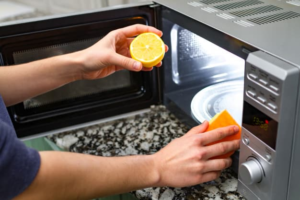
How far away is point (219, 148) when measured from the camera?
2.66ft

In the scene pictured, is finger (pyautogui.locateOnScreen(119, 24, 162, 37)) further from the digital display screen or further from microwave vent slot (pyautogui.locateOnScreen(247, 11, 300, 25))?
the digital display screen

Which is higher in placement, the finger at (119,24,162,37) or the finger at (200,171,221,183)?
the finger at (119,24,162,37)

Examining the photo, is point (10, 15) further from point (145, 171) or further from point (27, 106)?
point (145, 171)

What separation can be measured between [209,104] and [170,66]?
0.18 metres

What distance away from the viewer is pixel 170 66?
1.13 m

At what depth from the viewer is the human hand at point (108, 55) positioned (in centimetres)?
89

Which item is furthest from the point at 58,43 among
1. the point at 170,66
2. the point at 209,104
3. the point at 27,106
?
Result: the point at 209,104

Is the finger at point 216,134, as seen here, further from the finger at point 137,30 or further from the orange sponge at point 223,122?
the finger at point 137,30

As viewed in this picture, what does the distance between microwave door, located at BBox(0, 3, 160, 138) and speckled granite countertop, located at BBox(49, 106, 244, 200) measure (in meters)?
0.03

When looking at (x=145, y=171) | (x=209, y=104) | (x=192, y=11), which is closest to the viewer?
(x=145, y=171)

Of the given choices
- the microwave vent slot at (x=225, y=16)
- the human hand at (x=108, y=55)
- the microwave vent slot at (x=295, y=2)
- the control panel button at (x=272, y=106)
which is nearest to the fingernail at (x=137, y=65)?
the human hand at (x=108, y=55)

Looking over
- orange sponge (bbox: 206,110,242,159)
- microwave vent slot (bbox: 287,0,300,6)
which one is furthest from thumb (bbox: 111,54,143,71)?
microwave vent slot (bbox: 287,0,300,6)

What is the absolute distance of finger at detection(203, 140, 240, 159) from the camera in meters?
0.80

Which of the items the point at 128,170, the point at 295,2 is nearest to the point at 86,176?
the point at 128,170
